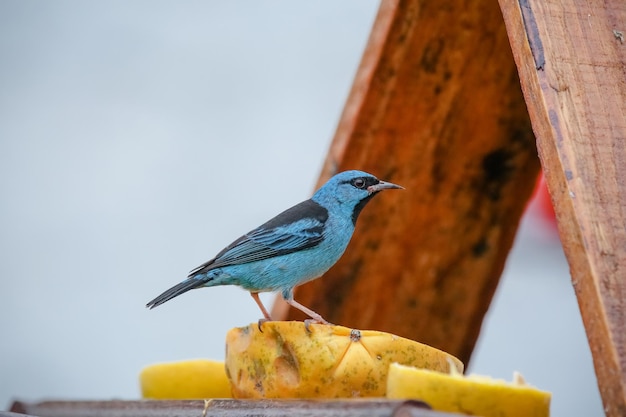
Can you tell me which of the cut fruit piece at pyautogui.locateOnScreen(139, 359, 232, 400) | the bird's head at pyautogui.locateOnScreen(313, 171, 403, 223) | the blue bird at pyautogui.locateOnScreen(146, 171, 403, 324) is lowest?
the cut fruit piece at pyautogui.locateOnScreen(139, 359, 232, 400)

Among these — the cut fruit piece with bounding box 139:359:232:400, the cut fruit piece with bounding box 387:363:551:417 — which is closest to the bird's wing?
the cut fruit piece with bounding box 139:359:232:400

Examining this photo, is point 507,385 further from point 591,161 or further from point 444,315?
point 444,315

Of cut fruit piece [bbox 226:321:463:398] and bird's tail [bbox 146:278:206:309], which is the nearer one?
cut fruit piece [bbox 226:321:463:398]

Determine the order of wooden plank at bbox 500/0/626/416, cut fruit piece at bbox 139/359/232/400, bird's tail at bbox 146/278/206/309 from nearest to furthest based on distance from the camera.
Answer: wooden plank at bbox 500/0/626/416 < cut fruit piece at bbox 139/359/232/400 < bird's tail at bbox 146/278/206/309

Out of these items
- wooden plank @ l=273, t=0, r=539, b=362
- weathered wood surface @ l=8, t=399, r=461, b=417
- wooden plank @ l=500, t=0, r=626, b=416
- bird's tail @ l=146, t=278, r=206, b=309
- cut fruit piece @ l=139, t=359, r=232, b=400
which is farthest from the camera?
wooden plank @ l=273, t=0, r=539, b=362

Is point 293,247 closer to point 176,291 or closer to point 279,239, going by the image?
point 279,239

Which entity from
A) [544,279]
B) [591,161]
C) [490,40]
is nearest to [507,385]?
[591,161]

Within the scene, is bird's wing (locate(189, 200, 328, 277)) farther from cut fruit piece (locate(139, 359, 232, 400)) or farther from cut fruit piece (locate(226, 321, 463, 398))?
cut fruit piece (locate(226, 321, 463, 398))
